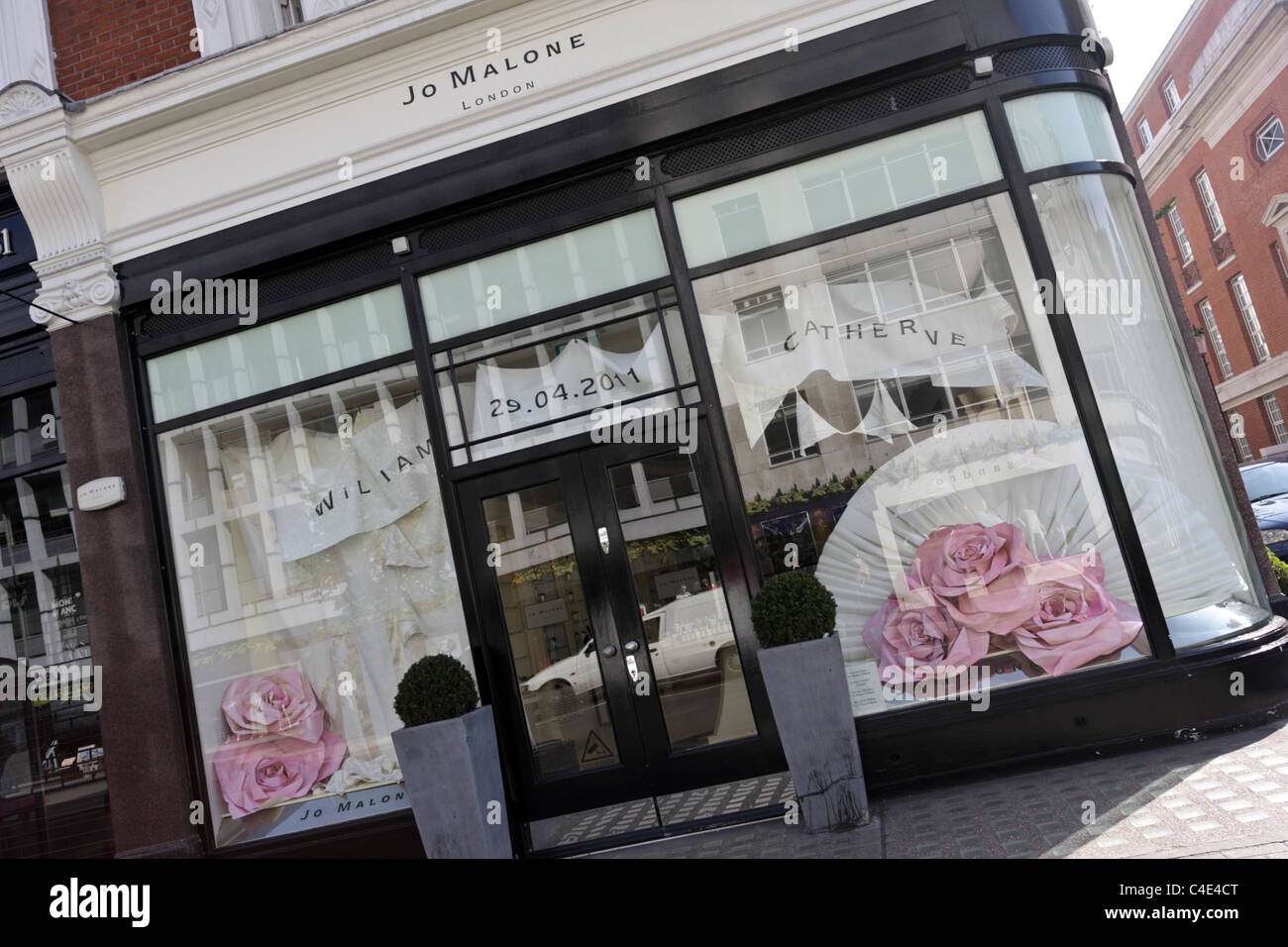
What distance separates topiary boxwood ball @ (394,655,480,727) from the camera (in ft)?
17.2

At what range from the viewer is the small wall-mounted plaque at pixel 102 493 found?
21.1 ft

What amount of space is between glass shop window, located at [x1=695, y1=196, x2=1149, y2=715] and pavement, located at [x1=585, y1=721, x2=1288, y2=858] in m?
0.63

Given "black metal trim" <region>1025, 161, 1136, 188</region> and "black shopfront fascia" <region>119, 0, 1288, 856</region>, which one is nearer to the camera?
"black shopfront fascia" <region>119, 0, 1288, 856</region>

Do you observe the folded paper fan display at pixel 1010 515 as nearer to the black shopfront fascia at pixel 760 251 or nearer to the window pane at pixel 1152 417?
the window pane at pixel 1152 417

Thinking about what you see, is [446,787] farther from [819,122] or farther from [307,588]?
[819,122]

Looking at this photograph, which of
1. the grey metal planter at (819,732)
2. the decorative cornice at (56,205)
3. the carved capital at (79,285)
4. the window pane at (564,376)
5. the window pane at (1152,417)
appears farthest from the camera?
the carved capital at (79,285)

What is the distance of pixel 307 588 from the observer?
251 inches

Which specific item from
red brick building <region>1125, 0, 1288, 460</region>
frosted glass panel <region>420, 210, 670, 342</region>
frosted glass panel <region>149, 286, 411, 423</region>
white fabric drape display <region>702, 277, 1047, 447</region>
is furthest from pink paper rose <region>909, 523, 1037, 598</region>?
red brick building <region>1125, 0, 1288, 460</region>

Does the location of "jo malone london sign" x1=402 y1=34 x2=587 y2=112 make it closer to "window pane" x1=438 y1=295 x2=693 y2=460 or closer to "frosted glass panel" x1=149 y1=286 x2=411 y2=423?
"frosted glass panel" x1=149 y1=286 x2=411 y2=423

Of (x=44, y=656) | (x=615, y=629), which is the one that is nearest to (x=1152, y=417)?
(x=615, y=629)

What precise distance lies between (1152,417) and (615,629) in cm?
369

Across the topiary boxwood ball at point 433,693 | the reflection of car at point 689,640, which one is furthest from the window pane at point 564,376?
the topiary boxwood ball at point 433,693

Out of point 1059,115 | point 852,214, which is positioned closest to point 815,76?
point 852,214

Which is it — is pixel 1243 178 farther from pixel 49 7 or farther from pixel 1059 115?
pixel 49 7
